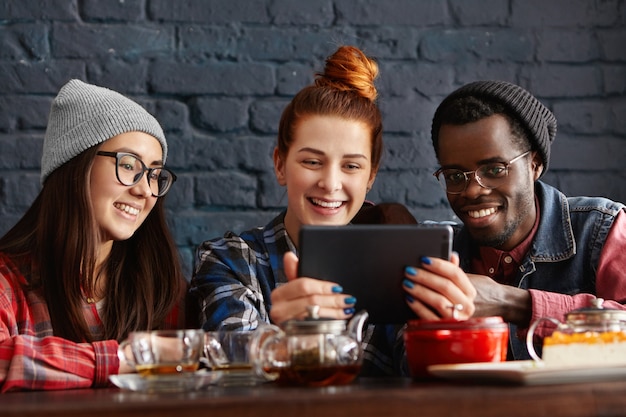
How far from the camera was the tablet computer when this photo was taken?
1384 millimetres

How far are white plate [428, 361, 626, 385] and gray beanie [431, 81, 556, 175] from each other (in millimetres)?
1101

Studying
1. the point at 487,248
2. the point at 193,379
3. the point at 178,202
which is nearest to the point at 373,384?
the point at 193,379

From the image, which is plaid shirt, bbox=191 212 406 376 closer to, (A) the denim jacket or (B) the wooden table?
(A) the denim jacket

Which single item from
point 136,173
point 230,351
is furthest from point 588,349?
point 136,173

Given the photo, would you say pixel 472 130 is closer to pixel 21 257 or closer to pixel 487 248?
pixel 487 248

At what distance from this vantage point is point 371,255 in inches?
55.4

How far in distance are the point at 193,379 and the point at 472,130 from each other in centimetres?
117

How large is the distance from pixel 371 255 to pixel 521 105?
90 centimetres

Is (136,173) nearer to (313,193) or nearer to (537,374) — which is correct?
(313,193)

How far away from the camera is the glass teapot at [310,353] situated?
3.93ft

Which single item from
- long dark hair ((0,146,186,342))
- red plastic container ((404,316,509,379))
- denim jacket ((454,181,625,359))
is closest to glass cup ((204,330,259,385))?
red plastic container ((404,316,509,379))

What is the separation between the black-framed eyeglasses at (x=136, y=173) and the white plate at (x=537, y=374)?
1082 millimetres

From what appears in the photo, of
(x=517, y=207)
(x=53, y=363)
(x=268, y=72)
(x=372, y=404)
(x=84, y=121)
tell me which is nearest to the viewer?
(x=372, y=404)

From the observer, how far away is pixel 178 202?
2.31 meters
